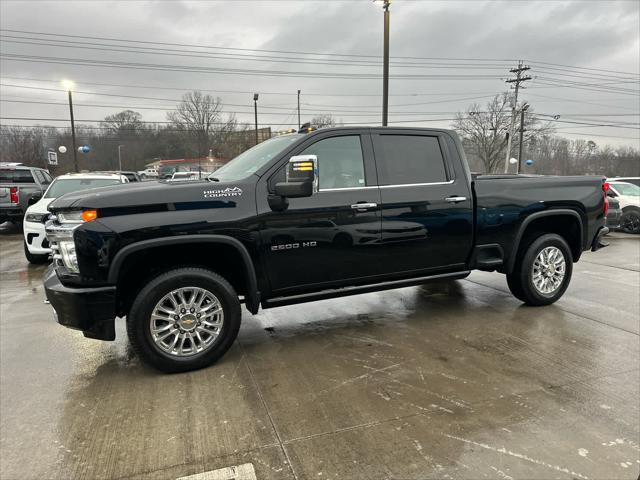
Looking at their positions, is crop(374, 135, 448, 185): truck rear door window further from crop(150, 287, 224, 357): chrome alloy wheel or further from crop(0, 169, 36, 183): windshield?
crop(0, 169, 36, 183): windshield

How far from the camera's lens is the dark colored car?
11.9m

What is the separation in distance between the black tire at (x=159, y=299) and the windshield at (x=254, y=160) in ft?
3.16

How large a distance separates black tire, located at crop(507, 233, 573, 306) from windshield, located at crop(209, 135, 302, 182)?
121 inches

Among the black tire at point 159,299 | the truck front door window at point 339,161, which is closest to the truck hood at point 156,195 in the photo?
the black tire at point 159,299

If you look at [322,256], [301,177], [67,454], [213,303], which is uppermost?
[301,177]

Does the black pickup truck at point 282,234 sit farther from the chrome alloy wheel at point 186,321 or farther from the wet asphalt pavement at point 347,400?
the wet asphalt pavement at point 347,400

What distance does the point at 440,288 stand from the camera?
646cm

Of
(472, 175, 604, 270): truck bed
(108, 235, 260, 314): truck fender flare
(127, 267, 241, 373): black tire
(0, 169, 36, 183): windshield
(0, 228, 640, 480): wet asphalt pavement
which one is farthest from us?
(0, 169, 36, 183): windshield

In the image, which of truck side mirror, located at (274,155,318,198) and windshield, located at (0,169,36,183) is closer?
truck side mirror, located at (274,155,318,198)

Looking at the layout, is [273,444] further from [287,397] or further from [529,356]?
[529,356]

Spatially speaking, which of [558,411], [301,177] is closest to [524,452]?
[558,411]

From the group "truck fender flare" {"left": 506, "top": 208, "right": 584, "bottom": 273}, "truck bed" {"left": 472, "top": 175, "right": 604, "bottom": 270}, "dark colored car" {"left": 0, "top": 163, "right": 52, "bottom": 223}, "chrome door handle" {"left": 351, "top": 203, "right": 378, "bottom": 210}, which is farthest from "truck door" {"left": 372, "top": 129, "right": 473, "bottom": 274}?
"dark colored car" {"left": 0, "top": 163, "right": 52, "bottom": 223}

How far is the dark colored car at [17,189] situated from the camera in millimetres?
11922

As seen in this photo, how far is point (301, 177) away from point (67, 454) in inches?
95.7
